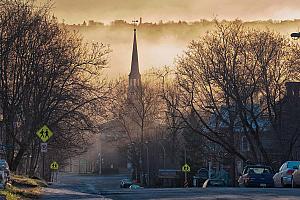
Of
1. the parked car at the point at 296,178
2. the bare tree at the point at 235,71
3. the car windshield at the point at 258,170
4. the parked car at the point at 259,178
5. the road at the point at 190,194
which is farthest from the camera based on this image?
the bare tree at the point at 235,71

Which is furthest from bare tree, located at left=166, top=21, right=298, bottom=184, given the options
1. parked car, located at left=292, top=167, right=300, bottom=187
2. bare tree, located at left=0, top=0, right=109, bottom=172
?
parked car, located at left=292, top=167, right=300, bottom=187

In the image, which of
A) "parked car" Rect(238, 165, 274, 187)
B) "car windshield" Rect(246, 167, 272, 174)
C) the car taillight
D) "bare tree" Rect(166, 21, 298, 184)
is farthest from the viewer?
"bare tree" Rect(166, 21, 298, 184)

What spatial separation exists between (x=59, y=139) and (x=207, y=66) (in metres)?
15.5

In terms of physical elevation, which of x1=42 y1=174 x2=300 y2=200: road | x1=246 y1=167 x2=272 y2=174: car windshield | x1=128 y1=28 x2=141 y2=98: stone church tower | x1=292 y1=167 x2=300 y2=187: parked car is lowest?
x1=42 y1=174 x2=300 y2=200: road

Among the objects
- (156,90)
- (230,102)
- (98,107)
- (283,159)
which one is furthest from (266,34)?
(156,90)

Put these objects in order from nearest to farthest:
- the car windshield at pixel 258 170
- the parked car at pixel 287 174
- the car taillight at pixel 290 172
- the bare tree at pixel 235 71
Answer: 1. the car taillight at pixel 290 172
2. the parked car at pixel 287 174
3. the car windshield at pixel 258 170
4. the bare tree at pixel 235 71

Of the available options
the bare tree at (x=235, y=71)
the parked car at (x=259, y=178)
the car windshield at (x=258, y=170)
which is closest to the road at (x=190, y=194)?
the parked car at (x=259, y=178)

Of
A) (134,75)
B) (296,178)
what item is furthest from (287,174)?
(134,75)

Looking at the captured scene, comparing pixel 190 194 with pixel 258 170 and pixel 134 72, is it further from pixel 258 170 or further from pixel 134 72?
pixel 134 72

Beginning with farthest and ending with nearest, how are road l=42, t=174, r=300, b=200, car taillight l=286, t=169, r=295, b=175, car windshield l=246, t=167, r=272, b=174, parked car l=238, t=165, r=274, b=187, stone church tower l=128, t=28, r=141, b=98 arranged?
stone church tower l=128, t=28, r=141, b=98
car windshield l=246, t=167, r=272, b=174
parked car l=238, t=165, r=274, b=187
car taillight l=286, t=169, r=295, b=175
road l=42, t=174, r=300, b=200

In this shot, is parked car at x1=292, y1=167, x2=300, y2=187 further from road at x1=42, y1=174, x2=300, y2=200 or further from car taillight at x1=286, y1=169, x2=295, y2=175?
road at x1=42, y1=174, x2=300, y2=200

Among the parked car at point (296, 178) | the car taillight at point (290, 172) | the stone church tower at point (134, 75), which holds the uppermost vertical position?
the stone church tower at point (134, 75)

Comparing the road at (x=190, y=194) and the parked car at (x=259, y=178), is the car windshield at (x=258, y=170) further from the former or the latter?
the road at (x=190, y=194)

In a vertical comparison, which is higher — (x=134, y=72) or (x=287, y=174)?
(x=134, y=72)
